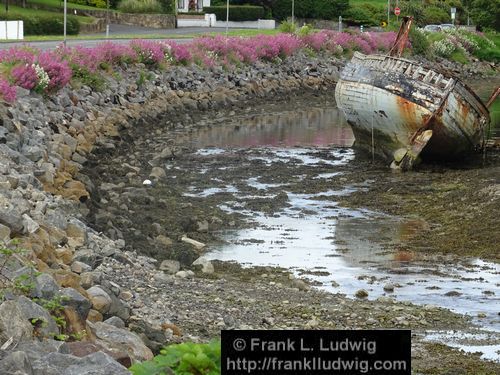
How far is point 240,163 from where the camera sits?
33250 mm

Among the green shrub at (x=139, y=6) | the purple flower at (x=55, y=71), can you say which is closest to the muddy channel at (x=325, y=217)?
the purple flower at (x=55, y=71)

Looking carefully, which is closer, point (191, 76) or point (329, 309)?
point (329, 309)

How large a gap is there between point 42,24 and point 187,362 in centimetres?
5695

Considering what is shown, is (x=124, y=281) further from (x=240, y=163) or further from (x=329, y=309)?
(x=240, y=163)

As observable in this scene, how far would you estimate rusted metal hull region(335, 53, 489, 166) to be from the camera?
33.3m

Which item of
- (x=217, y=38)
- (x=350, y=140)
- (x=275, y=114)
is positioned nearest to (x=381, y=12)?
(x=217, y=38)

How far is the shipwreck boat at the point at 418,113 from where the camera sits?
33.3m

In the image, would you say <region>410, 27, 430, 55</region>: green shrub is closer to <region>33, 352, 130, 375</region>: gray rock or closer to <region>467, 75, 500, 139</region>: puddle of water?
<region>467, 75, 500, 139</region>: puddle of water

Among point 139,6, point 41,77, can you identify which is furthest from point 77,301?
point 139,6

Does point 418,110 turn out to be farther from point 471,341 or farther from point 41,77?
point 471,341

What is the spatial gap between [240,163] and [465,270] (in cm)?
1445

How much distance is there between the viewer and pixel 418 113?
33.4 m

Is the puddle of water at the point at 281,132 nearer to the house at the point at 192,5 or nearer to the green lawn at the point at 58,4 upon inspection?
the green lawn at the point at 58,4

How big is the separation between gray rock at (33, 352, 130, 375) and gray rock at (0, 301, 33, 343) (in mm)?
639
